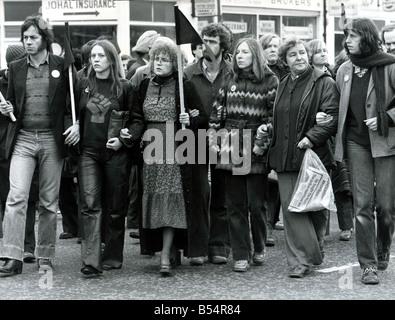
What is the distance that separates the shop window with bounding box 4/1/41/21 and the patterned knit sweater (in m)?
16.2

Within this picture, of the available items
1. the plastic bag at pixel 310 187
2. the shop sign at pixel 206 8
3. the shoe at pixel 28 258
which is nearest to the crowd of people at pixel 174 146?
the plastic bag at pixel 310 187

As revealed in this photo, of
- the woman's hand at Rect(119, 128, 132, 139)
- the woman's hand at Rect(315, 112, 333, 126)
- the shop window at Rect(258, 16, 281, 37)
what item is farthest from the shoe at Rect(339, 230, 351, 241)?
the shop window at Rect(258, 16, 281, 37)

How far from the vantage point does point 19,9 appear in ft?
75.6

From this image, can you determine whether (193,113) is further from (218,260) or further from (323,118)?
(218,260)

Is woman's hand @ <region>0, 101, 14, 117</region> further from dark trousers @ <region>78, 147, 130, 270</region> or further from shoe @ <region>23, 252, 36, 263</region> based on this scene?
shoe @ <region>23, 252, 36, 263</region>

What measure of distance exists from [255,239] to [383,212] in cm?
128

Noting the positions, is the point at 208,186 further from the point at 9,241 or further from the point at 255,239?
the point at 9,241

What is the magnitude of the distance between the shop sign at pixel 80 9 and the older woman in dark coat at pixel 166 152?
502 inches

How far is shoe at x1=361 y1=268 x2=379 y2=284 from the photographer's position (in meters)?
6.94

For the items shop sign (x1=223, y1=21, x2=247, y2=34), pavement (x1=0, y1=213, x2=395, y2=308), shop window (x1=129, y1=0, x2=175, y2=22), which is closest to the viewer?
pavement (x1=0, y1=213, x2=395, y2=308)

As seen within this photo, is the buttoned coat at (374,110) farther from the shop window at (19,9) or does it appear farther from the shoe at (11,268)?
the shop window at (19,9)

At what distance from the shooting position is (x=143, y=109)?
758 centimetres

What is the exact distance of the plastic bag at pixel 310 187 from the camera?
720 centimetres

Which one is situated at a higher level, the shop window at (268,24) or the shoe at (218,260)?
the shop window at (268,24)
